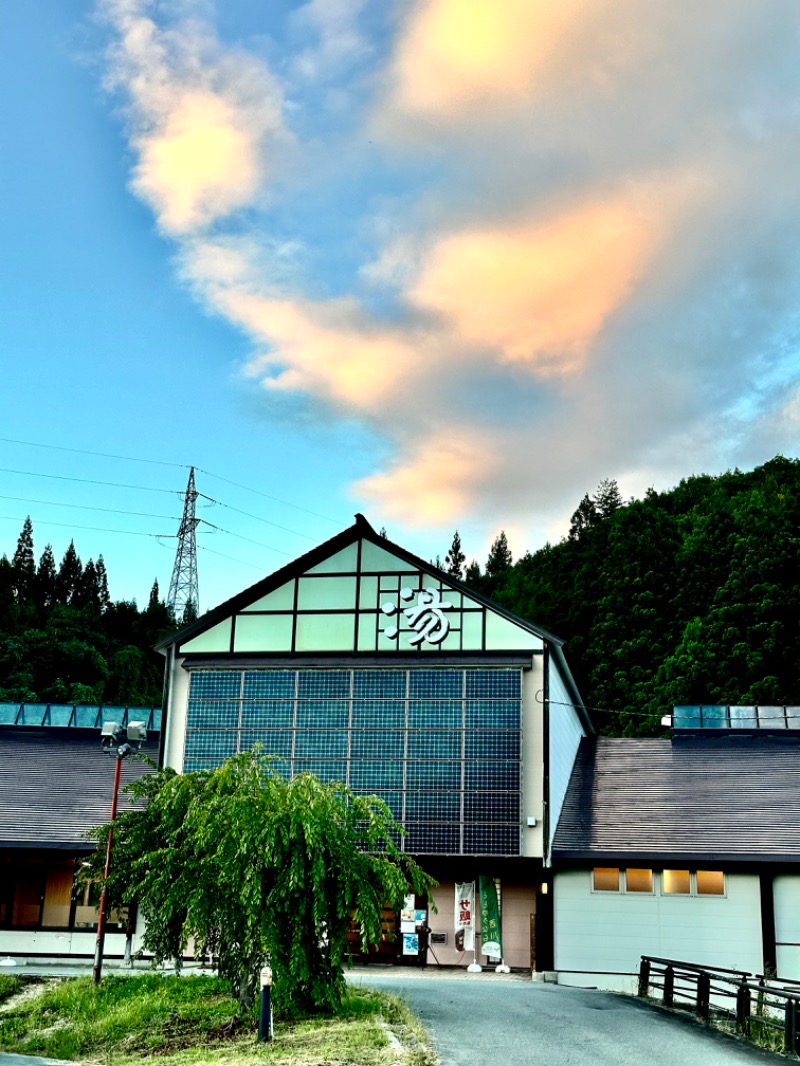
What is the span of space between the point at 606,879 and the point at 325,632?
9.19m

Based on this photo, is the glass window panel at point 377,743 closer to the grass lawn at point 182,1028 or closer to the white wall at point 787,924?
the grass lawn at point 182,1028

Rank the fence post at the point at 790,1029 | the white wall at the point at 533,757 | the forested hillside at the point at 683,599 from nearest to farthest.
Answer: the fence post at the point at 790,1029 < the white wall at the point at 533,757 < the forested hillside at the point at 683,599

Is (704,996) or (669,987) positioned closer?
(704,996)

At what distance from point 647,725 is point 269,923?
53704 mm

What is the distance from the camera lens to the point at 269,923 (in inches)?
600

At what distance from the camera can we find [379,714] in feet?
91.1

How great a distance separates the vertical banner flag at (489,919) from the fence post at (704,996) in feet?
30.7

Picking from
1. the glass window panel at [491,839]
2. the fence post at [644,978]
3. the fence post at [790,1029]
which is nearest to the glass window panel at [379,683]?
the glass window panel at [491,839]

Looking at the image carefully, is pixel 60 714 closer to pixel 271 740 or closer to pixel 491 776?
pixel 271 740

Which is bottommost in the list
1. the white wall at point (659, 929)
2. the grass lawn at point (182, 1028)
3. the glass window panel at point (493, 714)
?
the grass lawn at point (182, 1028)

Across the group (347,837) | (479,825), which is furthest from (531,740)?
(347,837)

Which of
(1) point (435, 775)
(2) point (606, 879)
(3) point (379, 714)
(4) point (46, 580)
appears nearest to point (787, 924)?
(2) point (606, 879)

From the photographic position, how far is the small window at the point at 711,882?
999 inches

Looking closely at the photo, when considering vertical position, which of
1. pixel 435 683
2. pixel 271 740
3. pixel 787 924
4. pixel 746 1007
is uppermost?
pixel 435 683
